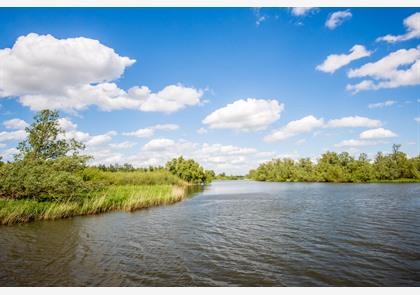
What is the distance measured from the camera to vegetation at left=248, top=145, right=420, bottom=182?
300ft

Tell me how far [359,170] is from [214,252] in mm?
98404

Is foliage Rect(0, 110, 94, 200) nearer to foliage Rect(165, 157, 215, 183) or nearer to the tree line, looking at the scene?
the tree line

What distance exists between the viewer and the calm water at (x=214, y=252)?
10008 mm

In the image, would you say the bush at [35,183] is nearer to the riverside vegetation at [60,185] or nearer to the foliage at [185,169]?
the riverside vegetation at [60,185]

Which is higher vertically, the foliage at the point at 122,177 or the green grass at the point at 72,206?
the foliage at the point at 122,177

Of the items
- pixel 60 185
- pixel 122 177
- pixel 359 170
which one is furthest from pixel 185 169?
pixel 60 185

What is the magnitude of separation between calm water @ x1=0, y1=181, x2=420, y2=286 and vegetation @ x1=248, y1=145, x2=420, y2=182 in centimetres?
8177

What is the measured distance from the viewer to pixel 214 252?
43.8ft

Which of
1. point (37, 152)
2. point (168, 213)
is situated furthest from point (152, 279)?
point (37, 152)

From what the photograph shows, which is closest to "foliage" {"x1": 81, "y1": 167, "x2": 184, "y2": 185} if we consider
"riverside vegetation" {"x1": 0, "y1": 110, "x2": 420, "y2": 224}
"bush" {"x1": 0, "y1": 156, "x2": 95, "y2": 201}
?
"riverside vegetation" {"x1": 0, "y1": 110, "x2": 420, "y2": 224}

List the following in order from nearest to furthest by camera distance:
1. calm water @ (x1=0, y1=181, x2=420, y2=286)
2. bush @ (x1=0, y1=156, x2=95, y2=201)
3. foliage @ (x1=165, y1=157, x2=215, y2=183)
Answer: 1. calm water @ (x1=0, y1=181, x2=420, y2=286)
2. bush @ (x1=0, y1=156, x2=95, y2=201)
3. foliage @ (x1=165, y1=157, x2=215, y2=183)

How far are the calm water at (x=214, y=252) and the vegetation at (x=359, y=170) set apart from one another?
81.8 m

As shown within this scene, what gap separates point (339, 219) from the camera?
71.4 ft

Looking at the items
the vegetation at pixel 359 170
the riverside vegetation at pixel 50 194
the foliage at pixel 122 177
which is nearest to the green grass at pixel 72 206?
the riverside vegetation at pixel 50 194
